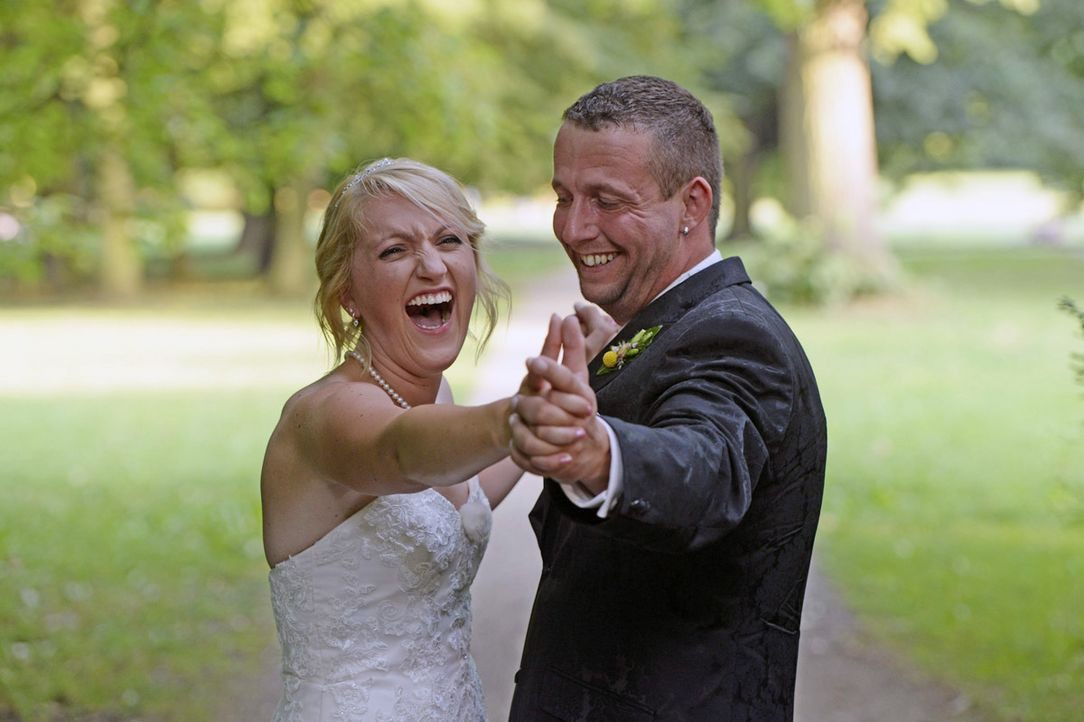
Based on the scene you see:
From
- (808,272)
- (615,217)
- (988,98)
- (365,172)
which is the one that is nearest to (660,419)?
(615,217)

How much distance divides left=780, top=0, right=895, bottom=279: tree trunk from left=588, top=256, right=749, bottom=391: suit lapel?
20.9 meters

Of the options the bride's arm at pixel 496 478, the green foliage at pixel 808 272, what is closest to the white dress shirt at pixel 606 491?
the bride's arm at pixel 496 478

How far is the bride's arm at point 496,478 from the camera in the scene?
380 cm

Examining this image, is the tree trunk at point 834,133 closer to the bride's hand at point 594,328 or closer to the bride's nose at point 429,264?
the bride's hand at point 594,328

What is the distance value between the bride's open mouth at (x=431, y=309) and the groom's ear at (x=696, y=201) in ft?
1.93

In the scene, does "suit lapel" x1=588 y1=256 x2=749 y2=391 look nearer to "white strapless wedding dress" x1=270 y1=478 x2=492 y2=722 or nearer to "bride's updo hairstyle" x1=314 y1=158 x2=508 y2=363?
"bride's updo hairstyle" x1=314 y1=158 x2=508 y2=363

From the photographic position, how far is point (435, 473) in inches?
101

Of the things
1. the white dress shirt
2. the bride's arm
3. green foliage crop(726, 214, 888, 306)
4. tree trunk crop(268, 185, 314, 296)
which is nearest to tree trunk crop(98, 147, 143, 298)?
tree trunk crop(268, 185, 314, 296)

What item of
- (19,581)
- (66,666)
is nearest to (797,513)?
(66,666)

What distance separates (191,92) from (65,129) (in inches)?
47.5

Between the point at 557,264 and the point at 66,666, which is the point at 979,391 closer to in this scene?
the point at 66,666

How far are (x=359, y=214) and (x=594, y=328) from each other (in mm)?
621

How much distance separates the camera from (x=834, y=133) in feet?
77.2

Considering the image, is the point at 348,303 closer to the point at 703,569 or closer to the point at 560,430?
the point at 703,569
